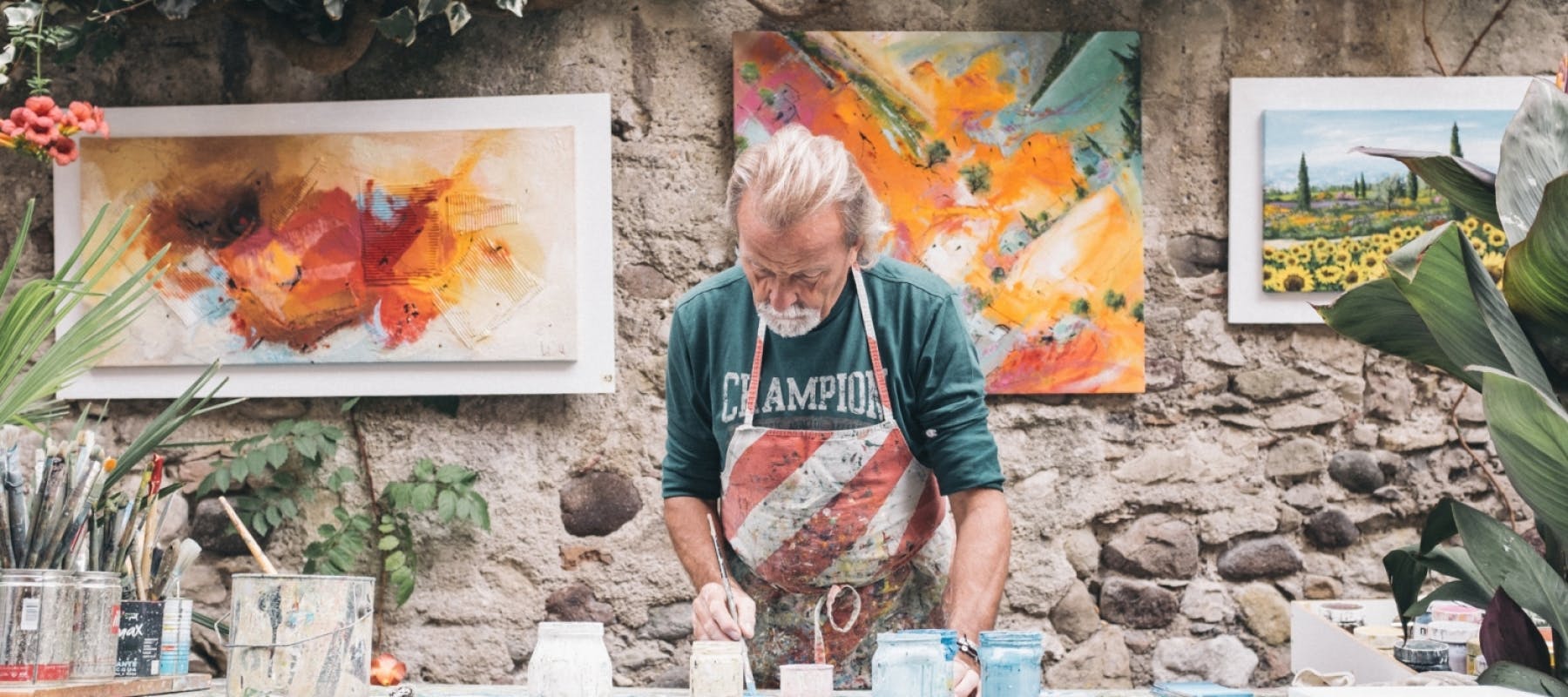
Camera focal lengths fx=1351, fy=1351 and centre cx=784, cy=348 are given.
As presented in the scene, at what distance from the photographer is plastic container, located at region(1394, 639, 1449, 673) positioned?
191 cm

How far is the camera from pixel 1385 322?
1.94m

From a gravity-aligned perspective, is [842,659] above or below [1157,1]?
below

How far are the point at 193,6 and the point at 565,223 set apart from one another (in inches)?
43.5

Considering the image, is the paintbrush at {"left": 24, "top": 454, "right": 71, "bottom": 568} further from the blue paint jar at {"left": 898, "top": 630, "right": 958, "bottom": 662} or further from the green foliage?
the green foliage

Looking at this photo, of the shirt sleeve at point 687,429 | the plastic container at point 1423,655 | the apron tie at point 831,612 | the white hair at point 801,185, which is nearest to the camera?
the plastic container at point 1423,655

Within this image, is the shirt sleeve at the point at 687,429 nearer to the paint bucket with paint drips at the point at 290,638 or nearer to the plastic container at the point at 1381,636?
the paint bucket with paint drips at the point at 290,638

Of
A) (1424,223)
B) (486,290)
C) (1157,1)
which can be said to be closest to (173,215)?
(486,290)

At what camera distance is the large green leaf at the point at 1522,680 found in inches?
67.4

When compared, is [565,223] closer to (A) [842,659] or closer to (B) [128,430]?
(B) [128,430]

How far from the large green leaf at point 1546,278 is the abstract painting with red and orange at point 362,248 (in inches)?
93.3

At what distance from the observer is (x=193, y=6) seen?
3510mm

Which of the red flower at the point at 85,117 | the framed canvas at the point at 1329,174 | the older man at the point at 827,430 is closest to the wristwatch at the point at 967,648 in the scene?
the older man at the point at 827,430

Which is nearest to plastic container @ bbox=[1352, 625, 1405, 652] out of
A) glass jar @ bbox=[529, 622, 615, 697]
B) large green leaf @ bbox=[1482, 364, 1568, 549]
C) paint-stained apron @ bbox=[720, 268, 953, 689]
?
large green leaf @ bbox=[1482, 364, 1568, 549]

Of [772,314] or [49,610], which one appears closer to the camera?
[49,610]
